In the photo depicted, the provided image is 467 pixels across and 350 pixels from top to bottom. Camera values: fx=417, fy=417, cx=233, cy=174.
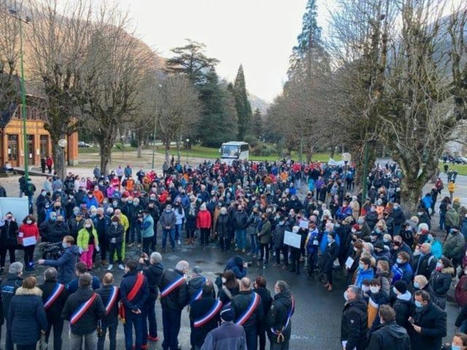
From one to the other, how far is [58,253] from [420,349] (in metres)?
8.98

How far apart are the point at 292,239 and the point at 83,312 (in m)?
6.93

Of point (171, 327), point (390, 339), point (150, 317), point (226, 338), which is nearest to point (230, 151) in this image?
point (150, 317)

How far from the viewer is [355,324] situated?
19.8 ft

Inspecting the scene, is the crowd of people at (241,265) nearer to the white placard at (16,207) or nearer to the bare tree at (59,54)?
the white placard at (16,207)

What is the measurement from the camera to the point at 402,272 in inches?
333

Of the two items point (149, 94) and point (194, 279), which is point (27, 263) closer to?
point (194, 279)

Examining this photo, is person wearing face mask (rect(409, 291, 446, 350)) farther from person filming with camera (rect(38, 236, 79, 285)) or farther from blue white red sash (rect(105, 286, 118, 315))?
person filming with camera (rect(38, 236, 79, 285))

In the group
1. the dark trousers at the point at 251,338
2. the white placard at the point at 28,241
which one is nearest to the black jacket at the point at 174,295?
the dark trousers at the point at 251,338

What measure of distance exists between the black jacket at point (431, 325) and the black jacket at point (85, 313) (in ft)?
15.6

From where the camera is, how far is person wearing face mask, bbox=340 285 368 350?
6043 mm

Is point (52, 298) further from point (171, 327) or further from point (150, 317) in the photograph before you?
point (171, 327)

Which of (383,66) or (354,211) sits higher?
(383,66)

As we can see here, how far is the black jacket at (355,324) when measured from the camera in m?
6.04

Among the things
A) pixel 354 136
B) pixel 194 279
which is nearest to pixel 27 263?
pixel 194 279
